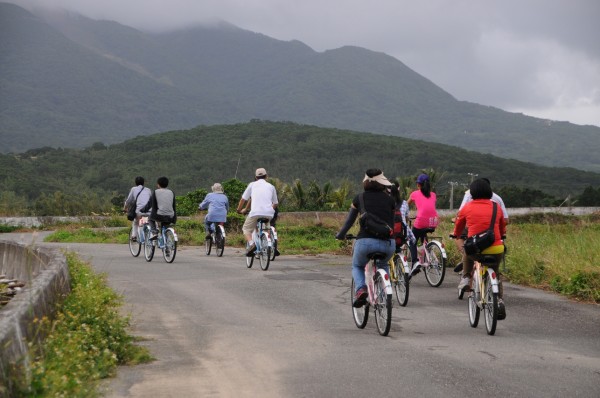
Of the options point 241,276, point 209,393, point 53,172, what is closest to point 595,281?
point 241,276

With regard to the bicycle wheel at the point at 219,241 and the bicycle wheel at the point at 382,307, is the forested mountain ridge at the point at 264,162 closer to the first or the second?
the bicycle wheel at the point at 219,241

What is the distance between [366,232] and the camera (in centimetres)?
1006

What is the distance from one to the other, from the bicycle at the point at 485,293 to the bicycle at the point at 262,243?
714 centimetres

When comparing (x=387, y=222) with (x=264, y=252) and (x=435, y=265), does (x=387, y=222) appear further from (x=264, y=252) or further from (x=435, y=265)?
(x=264, y=252)

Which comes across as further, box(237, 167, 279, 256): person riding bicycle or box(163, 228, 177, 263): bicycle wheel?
box(163, 228, 177, 263): bicycle wheel

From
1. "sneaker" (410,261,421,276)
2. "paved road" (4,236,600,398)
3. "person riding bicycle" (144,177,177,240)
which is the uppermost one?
"person riding bicycle" (144,177,177,240)

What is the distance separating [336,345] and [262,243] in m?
8.76

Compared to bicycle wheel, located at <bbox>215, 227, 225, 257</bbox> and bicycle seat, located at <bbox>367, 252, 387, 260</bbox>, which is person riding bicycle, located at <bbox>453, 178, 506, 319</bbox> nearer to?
bicycle seat, located at <bbox>367, 252, 387, 260</bbox>

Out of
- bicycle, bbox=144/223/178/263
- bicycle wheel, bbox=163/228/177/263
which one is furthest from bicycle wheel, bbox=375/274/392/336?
bicycle wheel, bbox=163/228/177/263

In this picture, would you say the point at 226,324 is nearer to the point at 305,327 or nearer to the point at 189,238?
the point at 305,327

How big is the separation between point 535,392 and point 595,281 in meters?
7.11

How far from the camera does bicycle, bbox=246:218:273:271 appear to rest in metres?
17.6

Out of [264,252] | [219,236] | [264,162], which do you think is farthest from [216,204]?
[264,162]

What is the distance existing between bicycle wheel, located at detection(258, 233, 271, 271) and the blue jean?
7.32 meters
